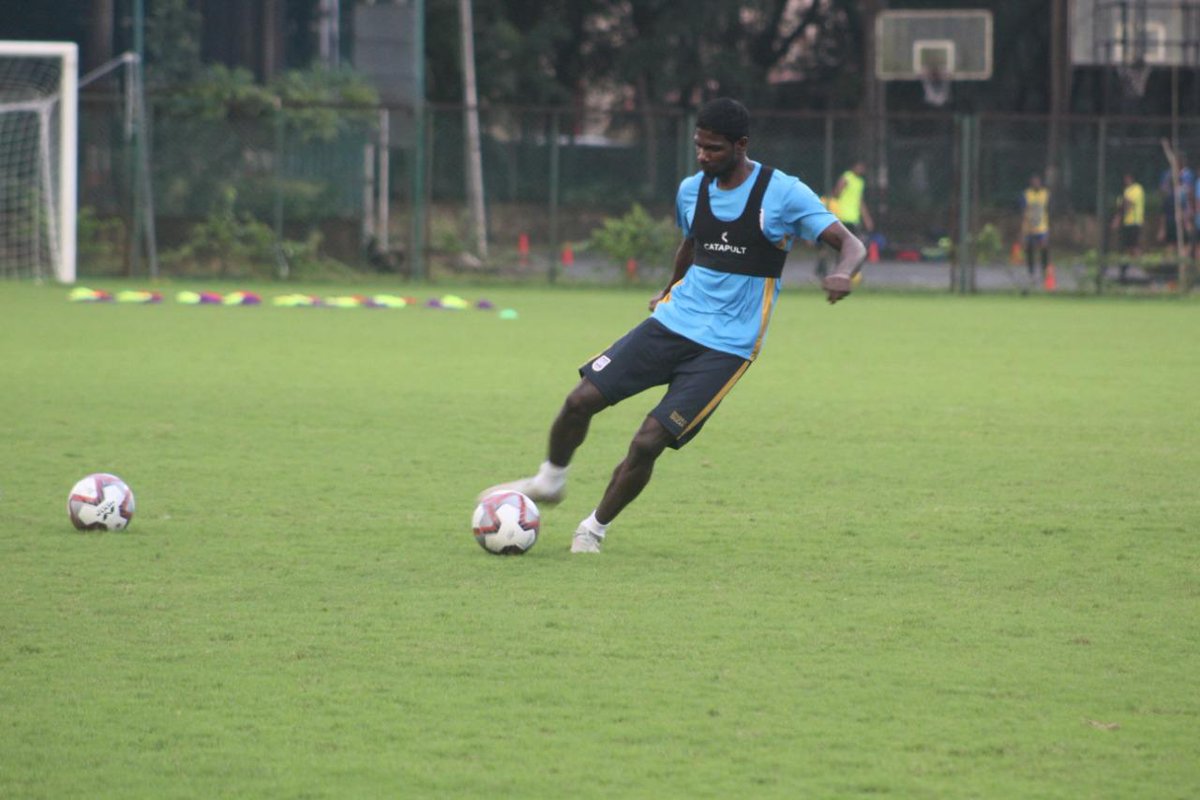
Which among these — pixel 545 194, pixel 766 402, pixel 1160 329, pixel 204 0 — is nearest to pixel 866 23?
pixel 545 194

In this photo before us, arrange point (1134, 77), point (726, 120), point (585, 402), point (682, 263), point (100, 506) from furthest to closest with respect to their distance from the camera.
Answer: point (1134, 77) → point (682, 263) → point (100, 506) → point (585, 402) → point (726, 120)

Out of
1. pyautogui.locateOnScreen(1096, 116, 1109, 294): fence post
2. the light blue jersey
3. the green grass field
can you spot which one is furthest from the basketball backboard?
the light blue jersey

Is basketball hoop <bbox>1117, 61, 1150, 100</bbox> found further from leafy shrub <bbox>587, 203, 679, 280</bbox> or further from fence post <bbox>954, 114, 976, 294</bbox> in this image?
leafy shrub <bbox>587, 203, 679, 280</bbox>

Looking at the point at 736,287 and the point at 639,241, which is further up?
the point at 639,241

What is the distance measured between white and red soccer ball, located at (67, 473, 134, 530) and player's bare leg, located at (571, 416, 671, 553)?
6.52ft

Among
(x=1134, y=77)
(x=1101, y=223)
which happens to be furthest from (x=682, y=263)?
(x=1134, y=77)

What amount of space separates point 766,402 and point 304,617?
7.84 m

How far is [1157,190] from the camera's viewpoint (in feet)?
98.2

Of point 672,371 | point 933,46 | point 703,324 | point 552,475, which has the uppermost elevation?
point 933,46

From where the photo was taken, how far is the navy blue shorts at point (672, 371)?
762 cm

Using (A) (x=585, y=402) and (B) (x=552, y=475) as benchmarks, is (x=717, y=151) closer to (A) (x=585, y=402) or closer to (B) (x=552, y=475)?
(A) (x=585, y=402)

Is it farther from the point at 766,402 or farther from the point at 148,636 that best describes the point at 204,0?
the point at 148,636

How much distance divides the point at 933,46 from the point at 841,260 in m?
28.3

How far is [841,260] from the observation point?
23.9ft
